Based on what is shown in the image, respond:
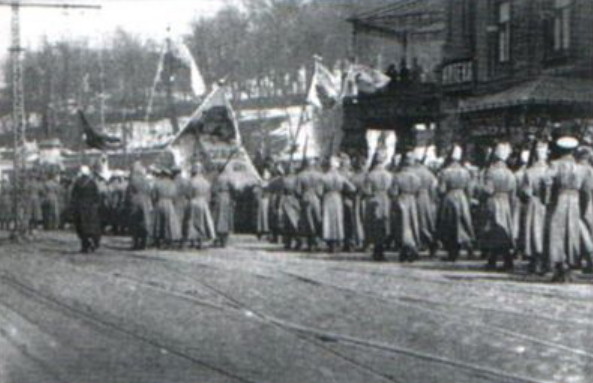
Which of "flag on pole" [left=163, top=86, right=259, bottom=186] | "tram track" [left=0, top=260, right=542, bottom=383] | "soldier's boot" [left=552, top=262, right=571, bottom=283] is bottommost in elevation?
"tram track" [left=0, top=260, right=542, bottom=383]

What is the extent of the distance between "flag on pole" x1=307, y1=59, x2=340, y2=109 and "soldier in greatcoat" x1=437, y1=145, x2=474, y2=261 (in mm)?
12153

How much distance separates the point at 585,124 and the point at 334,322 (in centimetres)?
1453

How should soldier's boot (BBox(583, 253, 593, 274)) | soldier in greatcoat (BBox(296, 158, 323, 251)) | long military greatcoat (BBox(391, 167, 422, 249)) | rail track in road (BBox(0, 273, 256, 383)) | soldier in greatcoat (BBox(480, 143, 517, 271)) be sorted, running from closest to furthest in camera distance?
rail track in road (BBox(0, 273, 256, 383)), soldier's boot (BBox(583, 253, 593, 274)), soldier in greatcoat (BBox(480, 143, 517, 271)), long military greatcoat (BBox(391, 167, 422, 249)), soldier in greatcoat (BBox(296, 158, 323, 251))

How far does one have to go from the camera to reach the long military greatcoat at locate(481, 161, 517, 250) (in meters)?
17.5

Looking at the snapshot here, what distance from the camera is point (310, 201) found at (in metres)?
22.5

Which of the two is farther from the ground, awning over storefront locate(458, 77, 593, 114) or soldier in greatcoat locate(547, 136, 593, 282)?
awning over storefront locate(458, 77, 593, 114)

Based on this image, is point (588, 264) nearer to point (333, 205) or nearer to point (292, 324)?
point (292, 324)

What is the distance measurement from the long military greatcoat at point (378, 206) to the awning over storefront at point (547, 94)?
6.28 metres

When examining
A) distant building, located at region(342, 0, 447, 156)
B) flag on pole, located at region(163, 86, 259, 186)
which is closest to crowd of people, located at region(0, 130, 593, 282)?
flag on pole, located at region(163, 86, 259, 186)

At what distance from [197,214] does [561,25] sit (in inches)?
395

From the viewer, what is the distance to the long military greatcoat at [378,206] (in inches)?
777

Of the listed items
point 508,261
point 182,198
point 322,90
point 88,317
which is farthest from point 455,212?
point 322,90

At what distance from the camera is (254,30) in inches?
1772

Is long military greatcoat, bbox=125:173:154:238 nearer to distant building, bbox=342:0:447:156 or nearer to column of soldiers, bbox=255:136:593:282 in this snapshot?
column of soldiers, bbox=255:136:593:282
